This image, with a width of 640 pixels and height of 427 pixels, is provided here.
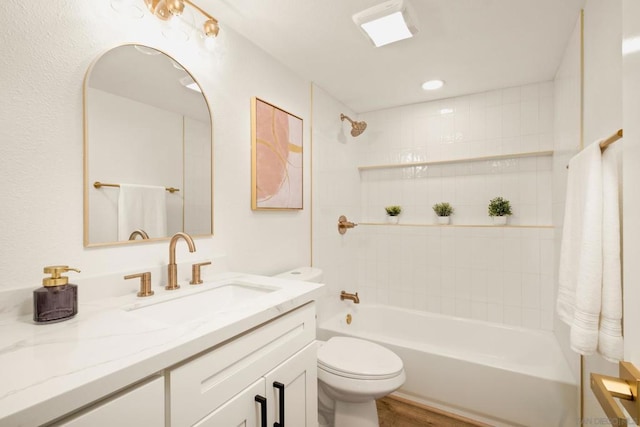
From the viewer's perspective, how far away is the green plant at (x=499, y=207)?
93.9 inches

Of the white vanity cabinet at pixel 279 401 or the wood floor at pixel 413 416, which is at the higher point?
the white vanity cabinet at pixel 279 401

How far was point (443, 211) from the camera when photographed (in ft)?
8.62

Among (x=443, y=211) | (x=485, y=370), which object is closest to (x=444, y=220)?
(x=443, y=211)

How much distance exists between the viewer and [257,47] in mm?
1775

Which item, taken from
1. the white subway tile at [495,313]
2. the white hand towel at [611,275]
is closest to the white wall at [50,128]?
the white hand towel at [611,275]

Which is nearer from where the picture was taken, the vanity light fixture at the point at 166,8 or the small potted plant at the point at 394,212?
the vanity light fixture at the point at 166,8

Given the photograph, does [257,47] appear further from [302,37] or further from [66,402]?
[66,402]

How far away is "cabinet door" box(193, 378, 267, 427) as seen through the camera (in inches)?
30.8

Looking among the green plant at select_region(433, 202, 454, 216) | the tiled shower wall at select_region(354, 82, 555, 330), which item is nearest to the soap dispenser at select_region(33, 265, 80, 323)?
the tiled shower wall at select_region(354, 82, 555, 330)

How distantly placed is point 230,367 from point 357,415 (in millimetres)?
1101

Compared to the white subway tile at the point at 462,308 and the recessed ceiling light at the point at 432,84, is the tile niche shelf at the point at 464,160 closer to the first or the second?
the recessed ceiling light at the point at 432,84

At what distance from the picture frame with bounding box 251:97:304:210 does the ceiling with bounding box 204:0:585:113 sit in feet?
1.28

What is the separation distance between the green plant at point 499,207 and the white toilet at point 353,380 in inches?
57.6

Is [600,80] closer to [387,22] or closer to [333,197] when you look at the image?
[387,22]
